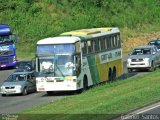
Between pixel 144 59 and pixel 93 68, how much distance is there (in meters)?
8.95

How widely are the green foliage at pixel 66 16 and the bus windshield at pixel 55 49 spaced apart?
31.1m

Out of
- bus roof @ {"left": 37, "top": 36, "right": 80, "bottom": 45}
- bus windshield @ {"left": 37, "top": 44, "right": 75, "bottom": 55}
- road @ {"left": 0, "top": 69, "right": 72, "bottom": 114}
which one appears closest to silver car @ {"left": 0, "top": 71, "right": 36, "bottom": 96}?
road @ {"left": 0, "top": 69, "right": 72, "bottom": 114}

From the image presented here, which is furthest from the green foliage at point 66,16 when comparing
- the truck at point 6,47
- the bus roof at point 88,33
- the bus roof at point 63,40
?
the bus roof at point 63,40

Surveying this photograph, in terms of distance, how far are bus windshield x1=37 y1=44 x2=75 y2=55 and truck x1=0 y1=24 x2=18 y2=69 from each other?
1737cm

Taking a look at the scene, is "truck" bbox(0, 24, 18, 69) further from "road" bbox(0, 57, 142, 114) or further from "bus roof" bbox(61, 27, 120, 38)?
"road" bbox(0, 57, 142, 114)

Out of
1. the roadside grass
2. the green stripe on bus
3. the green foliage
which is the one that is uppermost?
the roadside grass

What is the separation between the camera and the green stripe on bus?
1335 inches

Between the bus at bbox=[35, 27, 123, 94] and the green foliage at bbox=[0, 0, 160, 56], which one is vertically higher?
the bus at bbox=[35, 27, 123, 94]

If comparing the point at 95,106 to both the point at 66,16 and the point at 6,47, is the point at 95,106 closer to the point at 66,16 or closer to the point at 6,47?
the point at 6,47

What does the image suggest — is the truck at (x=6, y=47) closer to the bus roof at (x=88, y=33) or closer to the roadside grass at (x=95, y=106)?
the bus roof at (x=88, y=33)

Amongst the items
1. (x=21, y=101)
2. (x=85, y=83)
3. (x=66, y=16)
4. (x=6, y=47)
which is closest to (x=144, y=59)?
(x=85, y=83)

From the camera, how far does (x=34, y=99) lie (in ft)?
103

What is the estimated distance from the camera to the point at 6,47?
5006cm

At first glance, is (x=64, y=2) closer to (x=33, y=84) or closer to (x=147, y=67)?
(x=147, y=67)
